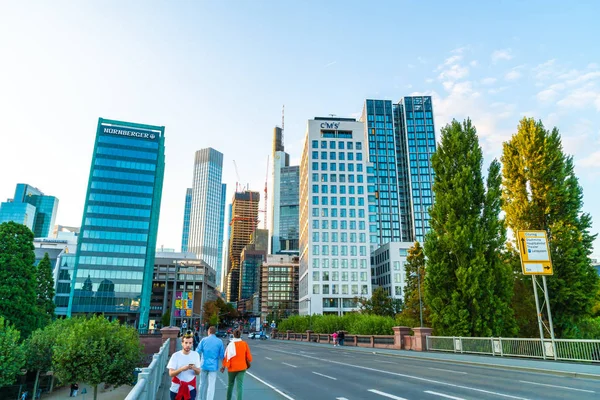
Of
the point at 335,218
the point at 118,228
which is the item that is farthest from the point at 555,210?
the point at 118,228

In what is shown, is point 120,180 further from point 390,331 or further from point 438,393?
point 438,393

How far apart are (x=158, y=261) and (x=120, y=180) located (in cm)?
4999

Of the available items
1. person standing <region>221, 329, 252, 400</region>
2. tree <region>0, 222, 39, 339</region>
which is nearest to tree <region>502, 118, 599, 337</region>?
person standing <region>221, 329, 252, 400</region>

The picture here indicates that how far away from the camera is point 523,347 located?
22.3m

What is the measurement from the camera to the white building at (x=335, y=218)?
91.2 metres

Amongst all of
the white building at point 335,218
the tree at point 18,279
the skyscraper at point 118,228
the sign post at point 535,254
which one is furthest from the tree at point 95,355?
the skyscraper at point 118,228

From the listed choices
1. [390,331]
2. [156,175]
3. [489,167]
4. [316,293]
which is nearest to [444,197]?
[489,167]

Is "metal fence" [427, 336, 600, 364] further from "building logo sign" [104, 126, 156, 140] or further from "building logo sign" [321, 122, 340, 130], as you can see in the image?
"building logo sign" [104, 126, 156, 140]

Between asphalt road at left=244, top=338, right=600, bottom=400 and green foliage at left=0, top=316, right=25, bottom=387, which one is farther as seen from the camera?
green foliage at left=0, top=316, right=25, bottom=387

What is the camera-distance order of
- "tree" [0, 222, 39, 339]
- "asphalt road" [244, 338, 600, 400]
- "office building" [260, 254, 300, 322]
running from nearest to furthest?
1. "asphalt road" [244, 338, 600, 400]
2. "tree" [0, 222, 39, 339]
3. "office building" [260, 254, 300, 322]

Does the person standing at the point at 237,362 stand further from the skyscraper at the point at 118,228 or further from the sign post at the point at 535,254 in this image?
the skyscraper at the point at 118,228

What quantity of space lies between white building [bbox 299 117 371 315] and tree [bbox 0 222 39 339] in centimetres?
6084

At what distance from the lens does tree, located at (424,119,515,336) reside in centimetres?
2780

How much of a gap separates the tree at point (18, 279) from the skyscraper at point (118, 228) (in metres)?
69.9
